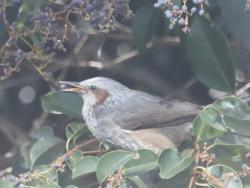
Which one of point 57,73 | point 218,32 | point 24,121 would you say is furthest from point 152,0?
point 24,121

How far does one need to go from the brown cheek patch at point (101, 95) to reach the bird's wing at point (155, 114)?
16 centimetres

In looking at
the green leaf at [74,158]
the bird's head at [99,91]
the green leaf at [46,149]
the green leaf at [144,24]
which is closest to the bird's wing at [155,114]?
the bird's head at [99,91]

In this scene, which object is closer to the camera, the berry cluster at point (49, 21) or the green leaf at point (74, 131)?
the berry cluster at point (49, 21)

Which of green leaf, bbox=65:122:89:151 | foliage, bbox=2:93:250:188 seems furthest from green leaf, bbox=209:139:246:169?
green leaf, bbox=65:122:89:151

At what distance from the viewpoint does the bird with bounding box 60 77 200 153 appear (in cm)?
454

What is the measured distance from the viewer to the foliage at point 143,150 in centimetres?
375

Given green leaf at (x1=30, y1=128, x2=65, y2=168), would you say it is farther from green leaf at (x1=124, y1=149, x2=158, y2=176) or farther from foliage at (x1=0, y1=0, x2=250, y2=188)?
green leaf at (x1=124, y1=149, x2=158, y2=176)

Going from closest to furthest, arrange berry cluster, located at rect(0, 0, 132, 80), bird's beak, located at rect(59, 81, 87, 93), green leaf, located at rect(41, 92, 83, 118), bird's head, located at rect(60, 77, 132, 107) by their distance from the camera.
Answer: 1. berry cluster, located at rect(0, 0, 132, 80)
2. green leaf, located at rect(41, 92, 83, 118)
3. bird's beak, located at rect(59, 81, 87, 93)
4. bird's head, located at rect(60, 77, 132, 107)

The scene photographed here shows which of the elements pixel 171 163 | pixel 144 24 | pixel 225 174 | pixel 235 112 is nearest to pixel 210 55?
pixel 144 24

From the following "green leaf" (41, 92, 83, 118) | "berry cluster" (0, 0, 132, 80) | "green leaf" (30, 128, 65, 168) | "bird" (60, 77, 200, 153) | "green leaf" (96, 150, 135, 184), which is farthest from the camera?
"bird" (60, 77, 200, 153)

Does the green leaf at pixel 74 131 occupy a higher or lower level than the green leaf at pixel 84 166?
lower

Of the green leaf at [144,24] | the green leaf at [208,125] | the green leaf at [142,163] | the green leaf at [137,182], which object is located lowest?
the green leaf at [137,182]

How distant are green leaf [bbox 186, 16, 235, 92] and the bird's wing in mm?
286

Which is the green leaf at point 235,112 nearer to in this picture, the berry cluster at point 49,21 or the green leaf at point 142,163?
the green leaf at point 142,163
